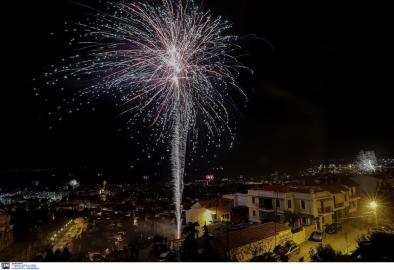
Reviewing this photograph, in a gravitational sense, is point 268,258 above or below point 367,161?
below

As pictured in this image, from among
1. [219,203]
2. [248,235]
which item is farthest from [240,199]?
[248,235]

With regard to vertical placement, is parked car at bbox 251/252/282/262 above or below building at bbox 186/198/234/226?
below

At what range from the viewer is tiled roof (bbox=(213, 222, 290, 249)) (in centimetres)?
344

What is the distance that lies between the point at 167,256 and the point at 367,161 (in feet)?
8.85

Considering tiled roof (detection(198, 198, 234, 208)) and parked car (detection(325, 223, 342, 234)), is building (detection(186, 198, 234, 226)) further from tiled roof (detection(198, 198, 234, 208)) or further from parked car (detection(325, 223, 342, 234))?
parked car (detection(325, 223, 342, 234))

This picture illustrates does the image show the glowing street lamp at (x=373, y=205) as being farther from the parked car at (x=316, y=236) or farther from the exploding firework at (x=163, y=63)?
the exploding firework at (x=163, y=63)

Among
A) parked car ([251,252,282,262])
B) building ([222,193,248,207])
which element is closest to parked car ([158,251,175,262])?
parked car ([251,252,282,262])

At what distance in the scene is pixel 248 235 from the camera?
3664 millimetres

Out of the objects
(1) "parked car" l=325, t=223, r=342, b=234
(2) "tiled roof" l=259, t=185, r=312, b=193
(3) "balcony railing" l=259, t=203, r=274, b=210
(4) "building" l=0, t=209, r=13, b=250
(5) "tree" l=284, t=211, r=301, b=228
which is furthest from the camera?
(4) "building" l=0, t=209, r=13, b=250

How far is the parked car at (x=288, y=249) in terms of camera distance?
3.14 metres

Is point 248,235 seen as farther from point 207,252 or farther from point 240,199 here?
point 240,199

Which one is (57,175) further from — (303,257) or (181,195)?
(303,257)

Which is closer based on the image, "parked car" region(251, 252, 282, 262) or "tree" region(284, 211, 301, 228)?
"parked car" region(251, 252, 282, 262)

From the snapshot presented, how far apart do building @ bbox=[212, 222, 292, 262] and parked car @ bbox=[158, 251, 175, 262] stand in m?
0.50
